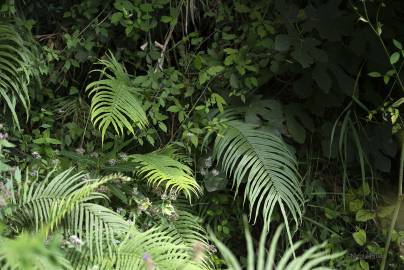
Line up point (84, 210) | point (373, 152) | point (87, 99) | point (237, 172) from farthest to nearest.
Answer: point (87, 99), point (373, 152), point (237, 172), point (84, 210)

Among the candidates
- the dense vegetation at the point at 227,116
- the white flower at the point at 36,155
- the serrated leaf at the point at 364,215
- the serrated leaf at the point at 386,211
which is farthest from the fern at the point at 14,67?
the serrated leaf at the point at 386,211

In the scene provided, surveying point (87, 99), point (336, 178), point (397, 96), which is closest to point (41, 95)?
point (87, 99)

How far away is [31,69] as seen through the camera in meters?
2.94

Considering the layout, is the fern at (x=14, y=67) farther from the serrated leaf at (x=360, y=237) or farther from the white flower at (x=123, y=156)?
the serrated leaf at (x=360, y=237)

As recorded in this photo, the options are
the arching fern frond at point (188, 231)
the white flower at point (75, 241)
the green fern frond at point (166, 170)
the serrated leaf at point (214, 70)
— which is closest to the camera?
the white flower at point (75, 241)

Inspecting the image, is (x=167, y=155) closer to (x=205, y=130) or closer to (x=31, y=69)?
(x=205, y=130)

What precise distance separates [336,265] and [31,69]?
1.85 metres

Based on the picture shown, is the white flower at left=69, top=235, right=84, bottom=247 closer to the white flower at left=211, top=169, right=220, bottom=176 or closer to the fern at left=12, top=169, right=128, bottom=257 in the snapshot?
the fern at left=12, top=169, right=128, bottom=257

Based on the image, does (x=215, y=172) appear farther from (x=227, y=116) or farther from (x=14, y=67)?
(x=14, y=67)

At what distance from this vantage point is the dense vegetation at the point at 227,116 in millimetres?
2771

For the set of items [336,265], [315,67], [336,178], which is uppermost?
[315,67]

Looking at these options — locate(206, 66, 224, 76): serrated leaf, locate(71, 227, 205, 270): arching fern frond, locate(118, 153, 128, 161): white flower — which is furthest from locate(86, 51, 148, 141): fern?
locate(71, 227, 205, 270): arching fern frond

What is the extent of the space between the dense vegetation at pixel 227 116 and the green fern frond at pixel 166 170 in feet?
0.04

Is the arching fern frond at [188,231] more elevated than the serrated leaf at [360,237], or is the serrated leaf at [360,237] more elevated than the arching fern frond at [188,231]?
the arching fern frond at [188,231]
